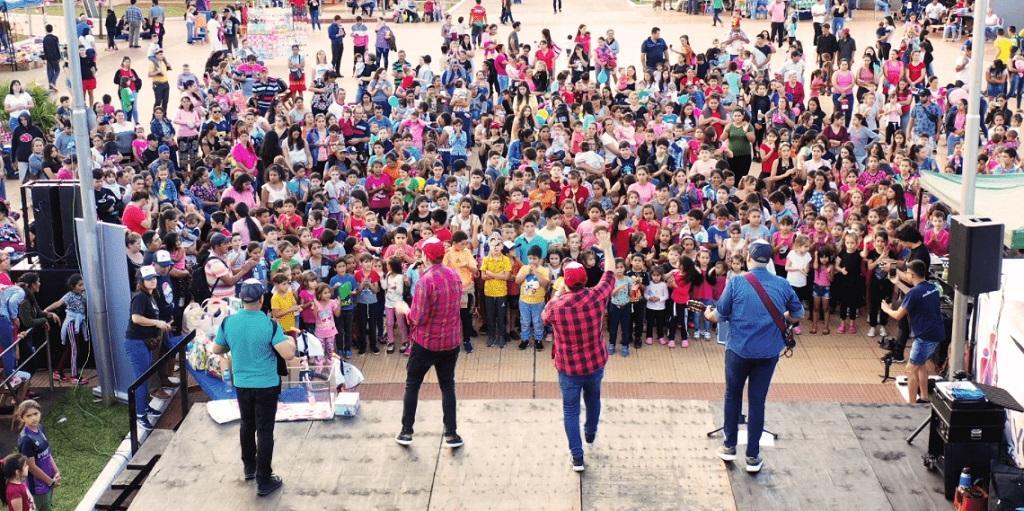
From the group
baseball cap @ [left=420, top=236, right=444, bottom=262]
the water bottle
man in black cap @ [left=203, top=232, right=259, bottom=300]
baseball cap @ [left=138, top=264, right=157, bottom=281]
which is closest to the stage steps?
baseball cap @ [left=138, top=264, right=157, bottom=281]

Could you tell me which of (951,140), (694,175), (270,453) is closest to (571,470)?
(270,453)

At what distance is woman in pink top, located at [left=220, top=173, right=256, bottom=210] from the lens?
15.6 meters

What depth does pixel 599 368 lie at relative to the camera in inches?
338

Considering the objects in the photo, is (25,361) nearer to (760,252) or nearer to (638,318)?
(638,318)

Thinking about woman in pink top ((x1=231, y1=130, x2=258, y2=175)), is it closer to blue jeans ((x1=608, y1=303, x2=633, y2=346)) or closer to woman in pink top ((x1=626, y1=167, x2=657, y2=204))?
woman in pink top ((x1=626, y1=167, x2=657, y2=204))

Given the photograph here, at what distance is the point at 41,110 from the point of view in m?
22.9

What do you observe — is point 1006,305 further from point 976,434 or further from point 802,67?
point 802,67

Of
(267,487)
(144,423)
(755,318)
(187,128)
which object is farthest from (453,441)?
(187,128)

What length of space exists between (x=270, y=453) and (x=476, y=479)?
4.92 ft

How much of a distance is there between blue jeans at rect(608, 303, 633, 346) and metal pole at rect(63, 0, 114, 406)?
536 cm

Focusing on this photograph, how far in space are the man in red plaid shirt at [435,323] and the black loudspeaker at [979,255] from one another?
408 cm

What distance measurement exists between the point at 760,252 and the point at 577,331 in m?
1.37

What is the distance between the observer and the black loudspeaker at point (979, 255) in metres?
9.50

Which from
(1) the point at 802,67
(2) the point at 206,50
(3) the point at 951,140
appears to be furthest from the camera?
(2) the point at 206,50
